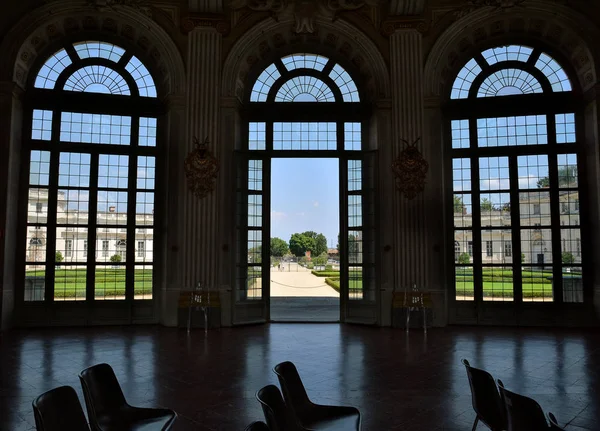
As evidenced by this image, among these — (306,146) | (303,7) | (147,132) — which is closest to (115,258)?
(147,132)

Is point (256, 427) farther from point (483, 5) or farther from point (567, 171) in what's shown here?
point (483, 5)

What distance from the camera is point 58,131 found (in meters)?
9.60

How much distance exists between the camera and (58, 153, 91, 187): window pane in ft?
31.3

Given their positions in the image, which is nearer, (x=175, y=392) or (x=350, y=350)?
(x=175, y=392)

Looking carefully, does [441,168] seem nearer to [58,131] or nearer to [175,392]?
[175,392]

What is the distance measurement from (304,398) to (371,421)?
3.79 ft

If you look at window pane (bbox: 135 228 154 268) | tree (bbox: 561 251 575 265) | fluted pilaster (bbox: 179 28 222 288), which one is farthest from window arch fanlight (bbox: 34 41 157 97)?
tree (bbox: 561 251 575 265)

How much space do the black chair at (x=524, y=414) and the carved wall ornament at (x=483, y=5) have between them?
9.12 meters

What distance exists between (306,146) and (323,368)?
5.66 meters

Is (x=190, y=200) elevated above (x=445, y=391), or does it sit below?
above

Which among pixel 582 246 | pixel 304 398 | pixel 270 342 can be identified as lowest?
pixel 270 342

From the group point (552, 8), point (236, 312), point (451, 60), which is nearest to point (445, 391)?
point (236, 312)

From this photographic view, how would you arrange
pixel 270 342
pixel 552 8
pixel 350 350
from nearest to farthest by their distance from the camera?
pixel 350 350, pixel 270 342, pixel 552 8

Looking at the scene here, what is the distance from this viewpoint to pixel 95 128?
9.80 m
